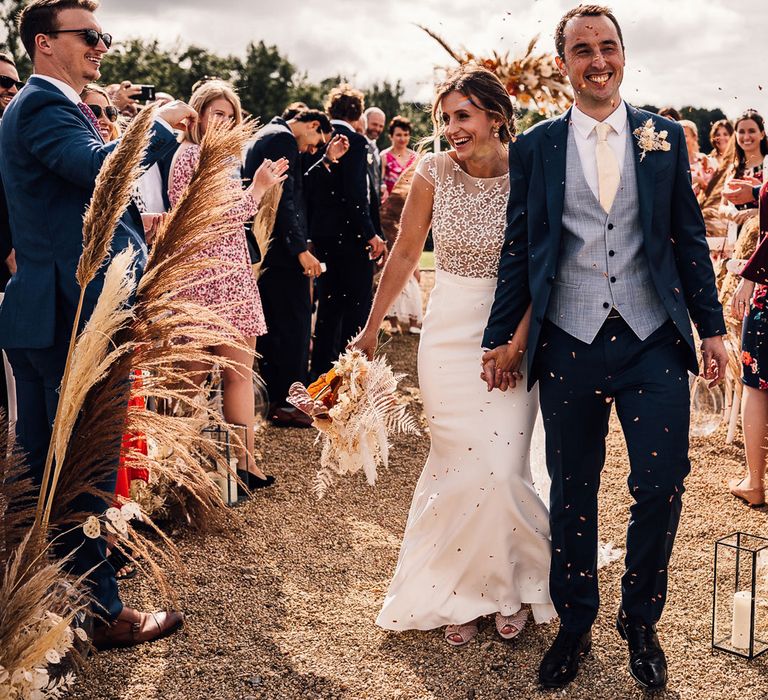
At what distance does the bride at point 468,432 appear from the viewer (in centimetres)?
348

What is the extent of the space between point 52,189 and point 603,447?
2192mm

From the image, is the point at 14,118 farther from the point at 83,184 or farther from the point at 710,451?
the point at 710,451

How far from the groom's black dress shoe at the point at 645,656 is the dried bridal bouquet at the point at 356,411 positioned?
1.08m

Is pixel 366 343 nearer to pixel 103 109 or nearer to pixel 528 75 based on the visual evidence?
pixel 528 75

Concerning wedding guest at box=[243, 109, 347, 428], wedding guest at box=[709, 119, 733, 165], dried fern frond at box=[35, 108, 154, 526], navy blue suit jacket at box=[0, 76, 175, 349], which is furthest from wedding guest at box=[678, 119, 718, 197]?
dried fern frond at box=[35, 108, 154, 526]

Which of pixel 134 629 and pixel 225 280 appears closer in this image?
pixel 134 629

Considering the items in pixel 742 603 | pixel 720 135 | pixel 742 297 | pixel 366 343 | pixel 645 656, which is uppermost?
pixel 720 135

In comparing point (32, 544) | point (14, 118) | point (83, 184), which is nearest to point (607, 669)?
point (32, 544)

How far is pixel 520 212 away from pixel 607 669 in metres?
1.67

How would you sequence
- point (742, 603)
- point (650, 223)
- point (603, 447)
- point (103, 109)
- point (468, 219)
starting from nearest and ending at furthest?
point (650, 223) < point (603, 447) < point (742, 603) < point (468, 219) < point (103, 109)

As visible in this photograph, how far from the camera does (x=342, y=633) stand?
3600 mm

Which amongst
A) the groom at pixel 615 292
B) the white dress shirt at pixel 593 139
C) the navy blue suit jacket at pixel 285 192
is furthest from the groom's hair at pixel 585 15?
the navy blue suit jacket at pixel 285 192

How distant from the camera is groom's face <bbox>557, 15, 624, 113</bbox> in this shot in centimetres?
302

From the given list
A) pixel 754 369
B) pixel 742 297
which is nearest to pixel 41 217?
pixel 742 297
